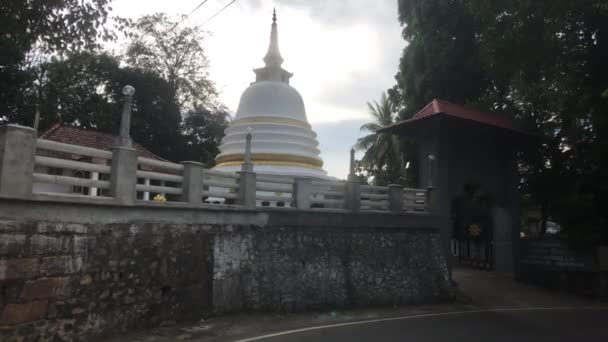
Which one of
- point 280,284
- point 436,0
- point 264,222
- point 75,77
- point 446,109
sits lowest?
point 280,284

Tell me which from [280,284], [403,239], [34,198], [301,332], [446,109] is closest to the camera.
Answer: [34,198]

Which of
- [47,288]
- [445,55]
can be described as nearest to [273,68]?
[445,55]

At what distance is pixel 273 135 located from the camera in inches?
622

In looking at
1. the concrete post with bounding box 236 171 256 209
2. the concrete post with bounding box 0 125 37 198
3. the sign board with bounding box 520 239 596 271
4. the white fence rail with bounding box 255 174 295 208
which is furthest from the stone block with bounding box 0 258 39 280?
the sign board with bounding box 520 239 596 271

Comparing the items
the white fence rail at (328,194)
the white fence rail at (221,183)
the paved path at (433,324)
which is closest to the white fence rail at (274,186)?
the white fence rail at (221,183)

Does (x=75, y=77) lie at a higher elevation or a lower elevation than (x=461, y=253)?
higher

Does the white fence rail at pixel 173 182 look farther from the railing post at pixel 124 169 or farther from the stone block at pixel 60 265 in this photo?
the stone block at pixel 60 265

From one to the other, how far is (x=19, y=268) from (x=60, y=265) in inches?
25.9

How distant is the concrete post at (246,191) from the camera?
1063 cm

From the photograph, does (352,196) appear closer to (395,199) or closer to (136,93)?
(395,199)

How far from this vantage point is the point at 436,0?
19.9 metres

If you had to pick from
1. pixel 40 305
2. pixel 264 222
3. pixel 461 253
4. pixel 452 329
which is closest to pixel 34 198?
pixel 40 305

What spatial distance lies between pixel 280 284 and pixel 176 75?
64.3 feet

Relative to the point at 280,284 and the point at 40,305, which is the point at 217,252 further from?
the point at 40,305
